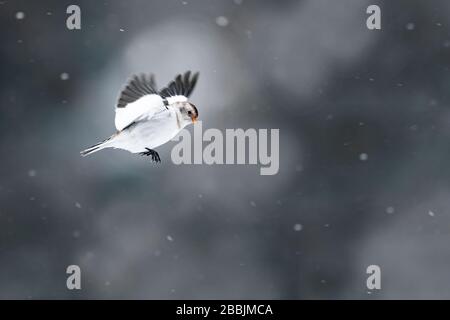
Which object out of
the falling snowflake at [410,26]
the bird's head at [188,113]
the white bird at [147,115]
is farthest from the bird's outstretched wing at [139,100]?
the falling snowflake at [410,26]

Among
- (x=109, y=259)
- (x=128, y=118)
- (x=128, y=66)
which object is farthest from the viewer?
(x=109, y=259)

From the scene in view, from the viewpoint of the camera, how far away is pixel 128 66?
4859mm

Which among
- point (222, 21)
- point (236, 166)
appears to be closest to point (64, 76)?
point (222, 21)

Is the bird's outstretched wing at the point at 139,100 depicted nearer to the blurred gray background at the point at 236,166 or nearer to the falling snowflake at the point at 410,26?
the blurred gray background at the point at 236,166

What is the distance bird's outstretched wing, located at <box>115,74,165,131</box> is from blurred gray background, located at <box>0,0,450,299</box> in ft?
4.67

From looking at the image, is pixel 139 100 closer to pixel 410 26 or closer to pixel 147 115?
pixel 147 115

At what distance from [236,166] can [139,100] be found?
1833 mm

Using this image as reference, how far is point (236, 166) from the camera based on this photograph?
511 centimetres

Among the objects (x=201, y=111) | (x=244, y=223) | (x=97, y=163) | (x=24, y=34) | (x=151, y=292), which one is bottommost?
(x=151, y=292)

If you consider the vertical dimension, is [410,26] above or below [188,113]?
above

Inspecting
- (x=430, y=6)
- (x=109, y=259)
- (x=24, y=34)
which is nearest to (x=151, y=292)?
(x=109, y=259)

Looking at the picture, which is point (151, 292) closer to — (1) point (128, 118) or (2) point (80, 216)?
(2) point (80, 216)

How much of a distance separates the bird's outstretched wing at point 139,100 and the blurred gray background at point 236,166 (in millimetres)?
1425

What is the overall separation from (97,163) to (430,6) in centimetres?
274
